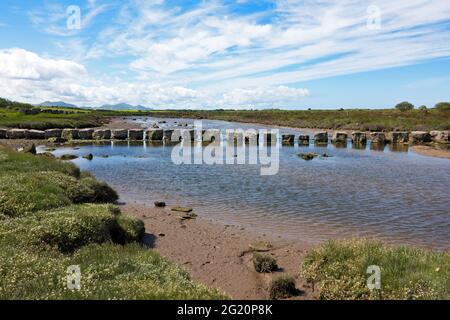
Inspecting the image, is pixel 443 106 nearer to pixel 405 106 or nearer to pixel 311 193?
pixel 405 106

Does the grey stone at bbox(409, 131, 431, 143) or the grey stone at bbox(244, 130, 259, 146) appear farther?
the grey stone at bbox(409, 131, 431, 143)

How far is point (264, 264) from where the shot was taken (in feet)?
52.7

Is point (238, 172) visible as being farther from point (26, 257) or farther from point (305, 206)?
point (26, 257)

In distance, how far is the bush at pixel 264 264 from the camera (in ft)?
52.4

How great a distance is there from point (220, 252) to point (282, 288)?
493cm

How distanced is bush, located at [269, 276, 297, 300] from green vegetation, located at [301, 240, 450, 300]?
891 millimetres

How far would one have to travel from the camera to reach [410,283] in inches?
460

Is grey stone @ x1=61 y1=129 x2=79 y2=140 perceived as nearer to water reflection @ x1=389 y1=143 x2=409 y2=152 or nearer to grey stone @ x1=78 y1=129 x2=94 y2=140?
grey stone @ x1=78 y1=129 x2=94 y2=140

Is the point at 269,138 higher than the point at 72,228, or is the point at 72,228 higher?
the point at 269,138

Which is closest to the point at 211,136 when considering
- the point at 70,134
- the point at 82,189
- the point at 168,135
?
the point at 168,135

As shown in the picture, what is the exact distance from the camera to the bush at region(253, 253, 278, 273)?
52.4 feet

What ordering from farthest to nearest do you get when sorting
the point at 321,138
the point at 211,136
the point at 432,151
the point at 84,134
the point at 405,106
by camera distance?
the point at 405,106 → the point at 211,136 → the point at 84,134 → the point at 321,138 → the point at 432,151

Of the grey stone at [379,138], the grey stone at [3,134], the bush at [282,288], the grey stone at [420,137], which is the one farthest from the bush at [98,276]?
the grey stone at [420,137]

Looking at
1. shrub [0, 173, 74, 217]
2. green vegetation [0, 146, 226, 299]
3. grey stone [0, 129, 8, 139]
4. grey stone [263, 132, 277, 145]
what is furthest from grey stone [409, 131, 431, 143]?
grey stone [0, 129, 8, 139]
